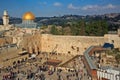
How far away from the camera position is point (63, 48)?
33.8 metres

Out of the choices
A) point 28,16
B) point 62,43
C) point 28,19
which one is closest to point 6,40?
point 62,43

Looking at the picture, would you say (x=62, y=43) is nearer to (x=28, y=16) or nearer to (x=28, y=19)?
(x=28, y=19)

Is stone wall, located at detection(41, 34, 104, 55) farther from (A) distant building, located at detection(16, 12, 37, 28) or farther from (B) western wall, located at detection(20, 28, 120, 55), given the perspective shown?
(A) distant building, located at detection(16, 12, 37, 28)

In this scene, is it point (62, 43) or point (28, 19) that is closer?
point (62, 43)

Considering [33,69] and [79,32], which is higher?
[79,32]

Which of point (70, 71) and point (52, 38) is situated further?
point (52, 38)

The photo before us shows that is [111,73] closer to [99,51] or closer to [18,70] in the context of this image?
[99,51]

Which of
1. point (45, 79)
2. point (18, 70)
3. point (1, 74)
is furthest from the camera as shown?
point (18, 70)

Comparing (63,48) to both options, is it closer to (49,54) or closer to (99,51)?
(49,54)

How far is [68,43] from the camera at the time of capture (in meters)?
33.3

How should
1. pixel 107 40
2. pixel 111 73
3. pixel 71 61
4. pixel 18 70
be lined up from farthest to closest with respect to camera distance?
pixel 107 40 → pixel 71 61 → pixel 18 70 → pixel 111 73

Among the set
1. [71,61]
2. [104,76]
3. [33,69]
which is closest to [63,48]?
[71,61]

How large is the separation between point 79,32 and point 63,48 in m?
4.13

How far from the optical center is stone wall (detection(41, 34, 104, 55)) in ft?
104
